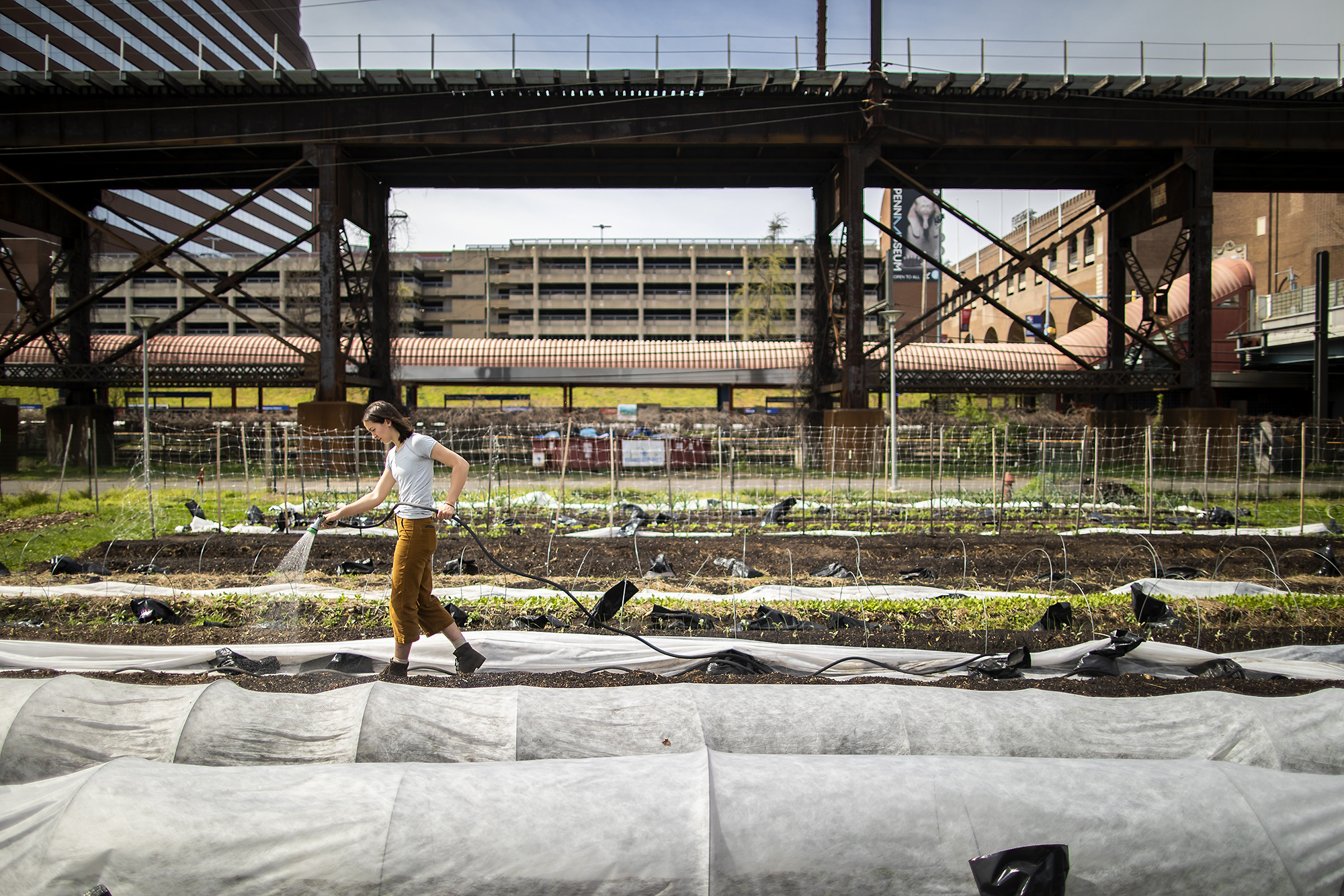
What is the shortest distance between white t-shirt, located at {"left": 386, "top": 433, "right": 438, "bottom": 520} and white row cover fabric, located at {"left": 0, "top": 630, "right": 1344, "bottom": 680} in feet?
4.03

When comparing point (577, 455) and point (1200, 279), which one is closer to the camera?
point (1200, 279)

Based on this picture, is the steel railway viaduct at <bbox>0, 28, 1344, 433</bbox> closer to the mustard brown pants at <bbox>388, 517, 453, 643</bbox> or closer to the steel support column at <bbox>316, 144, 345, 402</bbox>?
the steel support column at <bbox>316, 144, 345, 402</bbox>

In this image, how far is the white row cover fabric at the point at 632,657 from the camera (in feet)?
17.1

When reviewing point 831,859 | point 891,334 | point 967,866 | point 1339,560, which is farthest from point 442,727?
point 891,334

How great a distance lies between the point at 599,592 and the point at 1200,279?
72.3ft

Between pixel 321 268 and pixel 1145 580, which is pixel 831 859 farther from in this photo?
pixel 321 268

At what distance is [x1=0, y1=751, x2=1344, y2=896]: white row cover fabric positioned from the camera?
2.71 meters

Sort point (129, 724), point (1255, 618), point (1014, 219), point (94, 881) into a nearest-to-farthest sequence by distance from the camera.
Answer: point (94, 881), point (129, 724), point (1255, 618), point (1014, 219)

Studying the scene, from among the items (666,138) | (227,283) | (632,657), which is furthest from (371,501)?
(227,283)

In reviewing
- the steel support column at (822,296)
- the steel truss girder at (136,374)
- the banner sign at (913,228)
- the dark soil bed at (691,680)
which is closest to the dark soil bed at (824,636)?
the dark soil bed at (691,680)

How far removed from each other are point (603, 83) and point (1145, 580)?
697 inches

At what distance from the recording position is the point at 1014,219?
203ft

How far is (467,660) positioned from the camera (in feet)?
17.3

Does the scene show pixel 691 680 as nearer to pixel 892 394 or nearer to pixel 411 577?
pixel 411 577
